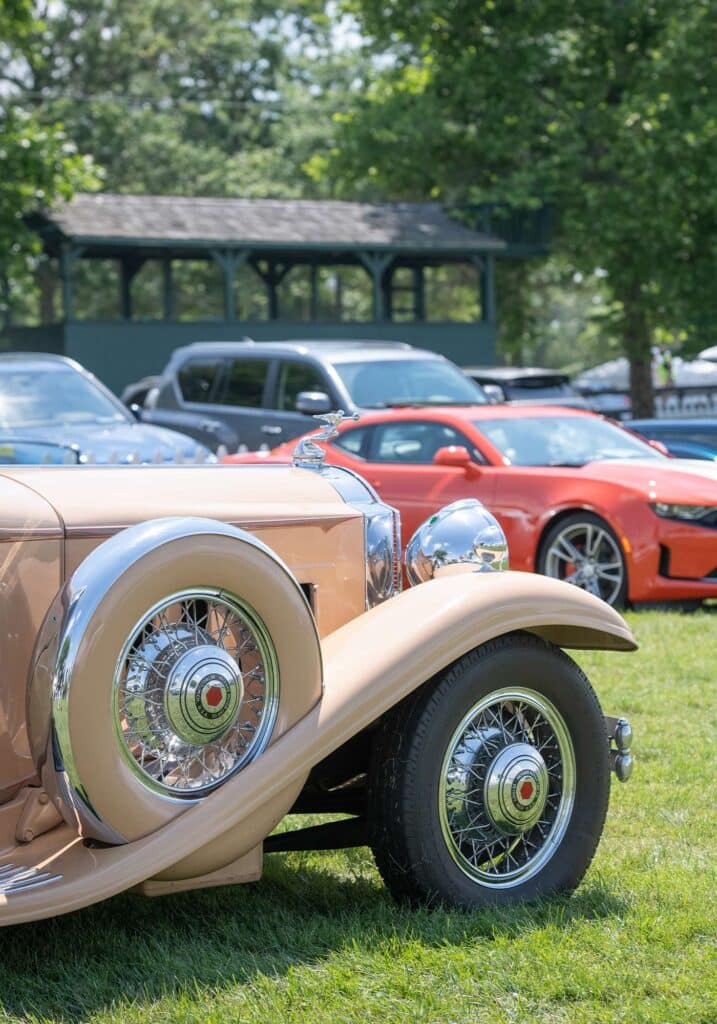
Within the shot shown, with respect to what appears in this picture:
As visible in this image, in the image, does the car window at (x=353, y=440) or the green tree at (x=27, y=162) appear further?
the green tree at (x=27, y=162)

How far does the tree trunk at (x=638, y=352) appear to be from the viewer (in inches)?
1141

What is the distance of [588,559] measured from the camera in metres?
9.74

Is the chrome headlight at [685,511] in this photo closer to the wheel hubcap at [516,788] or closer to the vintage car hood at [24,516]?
the wheel hubcap at [516,788]

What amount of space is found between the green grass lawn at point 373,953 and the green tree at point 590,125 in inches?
945

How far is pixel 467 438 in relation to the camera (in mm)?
10602

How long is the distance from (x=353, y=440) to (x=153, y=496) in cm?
712

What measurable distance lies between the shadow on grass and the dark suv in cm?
886

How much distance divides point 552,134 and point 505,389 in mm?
8774

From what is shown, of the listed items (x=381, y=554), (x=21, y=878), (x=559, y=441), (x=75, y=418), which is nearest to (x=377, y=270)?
(x=75, y=418)

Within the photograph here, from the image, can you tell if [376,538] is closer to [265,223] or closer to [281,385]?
[281,385]

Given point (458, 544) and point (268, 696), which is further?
point (458, 544)

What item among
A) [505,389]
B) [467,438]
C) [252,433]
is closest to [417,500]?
[467,438]

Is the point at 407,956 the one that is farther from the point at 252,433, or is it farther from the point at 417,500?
the point at 252,433

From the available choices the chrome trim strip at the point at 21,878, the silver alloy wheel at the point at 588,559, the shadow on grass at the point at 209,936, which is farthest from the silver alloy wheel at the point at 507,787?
the silver alloy wheel at the point at 588,559
